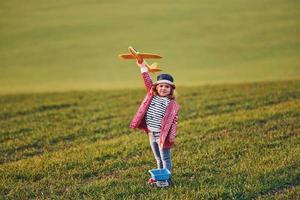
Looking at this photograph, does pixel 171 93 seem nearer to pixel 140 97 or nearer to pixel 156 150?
pixel 156 150

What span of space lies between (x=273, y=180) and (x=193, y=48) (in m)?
13.2

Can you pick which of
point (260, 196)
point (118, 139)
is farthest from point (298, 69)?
point (260, 196)

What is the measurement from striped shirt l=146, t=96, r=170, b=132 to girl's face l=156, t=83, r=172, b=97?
12cm

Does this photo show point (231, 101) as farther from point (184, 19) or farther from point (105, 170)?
point (184, 19)

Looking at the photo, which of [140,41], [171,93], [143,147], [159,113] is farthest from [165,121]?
[140,41]

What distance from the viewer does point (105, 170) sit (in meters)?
9.27

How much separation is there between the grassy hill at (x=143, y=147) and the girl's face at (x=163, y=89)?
124 centimetres

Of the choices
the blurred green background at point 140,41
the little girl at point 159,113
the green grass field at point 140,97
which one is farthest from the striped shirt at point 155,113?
the blurred green background at point 140,41

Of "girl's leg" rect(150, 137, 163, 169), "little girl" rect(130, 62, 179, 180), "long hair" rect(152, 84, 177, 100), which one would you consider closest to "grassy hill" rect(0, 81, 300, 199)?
"girl's leg" rect(150, 137, 163, 169)

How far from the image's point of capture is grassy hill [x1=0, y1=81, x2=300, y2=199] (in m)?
8.12

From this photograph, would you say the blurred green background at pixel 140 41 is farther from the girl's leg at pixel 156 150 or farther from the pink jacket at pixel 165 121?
the pink jacket at pixel 165 121

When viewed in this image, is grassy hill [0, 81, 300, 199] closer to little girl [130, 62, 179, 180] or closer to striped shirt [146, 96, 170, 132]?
little girl [130, 62, 179, 180]

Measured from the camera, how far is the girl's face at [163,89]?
8.35 m

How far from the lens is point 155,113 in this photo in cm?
843
